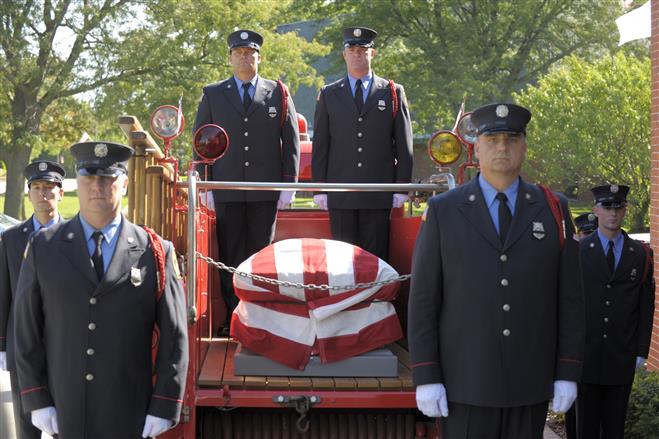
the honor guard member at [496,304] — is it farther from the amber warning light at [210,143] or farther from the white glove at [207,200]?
the white glove at [207,200]

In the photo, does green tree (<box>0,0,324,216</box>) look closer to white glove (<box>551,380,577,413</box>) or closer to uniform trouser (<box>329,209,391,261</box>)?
uniform trouser (<box>329,209,391,261</box>)

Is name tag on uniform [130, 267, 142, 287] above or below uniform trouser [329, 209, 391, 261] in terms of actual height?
below

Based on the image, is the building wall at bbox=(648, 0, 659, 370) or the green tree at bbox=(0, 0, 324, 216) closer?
the building wall at bbox=(648, 0, 659, 370)

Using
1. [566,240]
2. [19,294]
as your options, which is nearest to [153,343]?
[19,294]

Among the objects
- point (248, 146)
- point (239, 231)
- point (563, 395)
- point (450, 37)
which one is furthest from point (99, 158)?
point (450, 37)

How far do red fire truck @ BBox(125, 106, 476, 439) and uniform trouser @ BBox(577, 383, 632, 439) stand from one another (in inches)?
47.5

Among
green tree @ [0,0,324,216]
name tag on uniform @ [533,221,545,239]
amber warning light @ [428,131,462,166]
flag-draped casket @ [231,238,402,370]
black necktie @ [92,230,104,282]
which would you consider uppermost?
green tree @ [0,0,324,216]

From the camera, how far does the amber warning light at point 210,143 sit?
548 centimetres

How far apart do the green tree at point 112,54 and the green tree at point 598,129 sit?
265 inches

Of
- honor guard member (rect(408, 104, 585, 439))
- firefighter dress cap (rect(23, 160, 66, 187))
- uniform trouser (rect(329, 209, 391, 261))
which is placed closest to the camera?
honor guard member (rect(408, 104, 585, 439))

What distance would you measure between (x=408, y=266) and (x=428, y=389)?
220 centimetres

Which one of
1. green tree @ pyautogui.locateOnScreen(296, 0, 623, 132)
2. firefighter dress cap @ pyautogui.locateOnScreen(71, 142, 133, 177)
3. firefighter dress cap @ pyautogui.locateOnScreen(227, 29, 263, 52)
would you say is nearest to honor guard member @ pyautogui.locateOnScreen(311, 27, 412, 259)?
firefighter dress cap @ pyautogui.locateOnScreen(227, 29, 263, 52)

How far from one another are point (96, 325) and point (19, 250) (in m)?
1.52

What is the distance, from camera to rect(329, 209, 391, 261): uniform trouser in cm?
630
